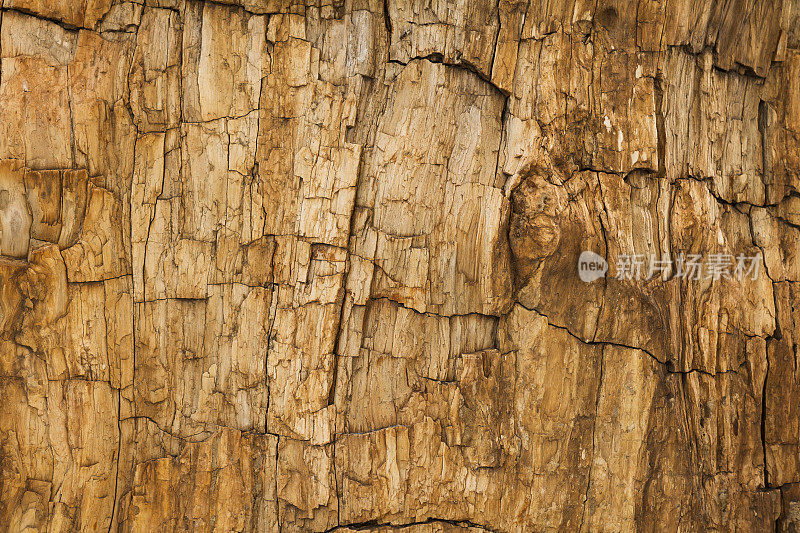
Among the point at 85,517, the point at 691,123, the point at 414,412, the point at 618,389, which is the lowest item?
the point at 85,517

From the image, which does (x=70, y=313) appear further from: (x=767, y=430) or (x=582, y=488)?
(x=767, y=430)

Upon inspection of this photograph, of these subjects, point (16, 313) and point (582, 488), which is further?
point (582, 488)

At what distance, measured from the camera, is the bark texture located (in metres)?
2.13

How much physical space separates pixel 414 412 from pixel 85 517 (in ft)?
4.44

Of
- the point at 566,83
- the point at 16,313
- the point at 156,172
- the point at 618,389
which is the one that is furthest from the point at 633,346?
the point at 16,313

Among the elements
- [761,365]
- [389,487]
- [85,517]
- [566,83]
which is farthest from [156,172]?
[761,365]

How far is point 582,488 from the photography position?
2283mm

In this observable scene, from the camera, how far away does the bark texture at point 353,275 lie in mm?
2133

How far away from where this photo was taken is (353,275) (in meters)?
2.21

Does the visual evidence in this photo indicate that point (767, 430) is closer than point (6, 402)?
No

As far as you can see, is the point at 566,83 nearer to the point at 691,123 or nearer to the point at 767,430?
the point at 691,123

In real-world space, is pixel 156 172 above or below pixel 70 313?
above

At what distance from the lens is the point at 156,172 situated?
2.20 m

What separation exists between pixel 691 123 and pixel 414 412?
1.74m
